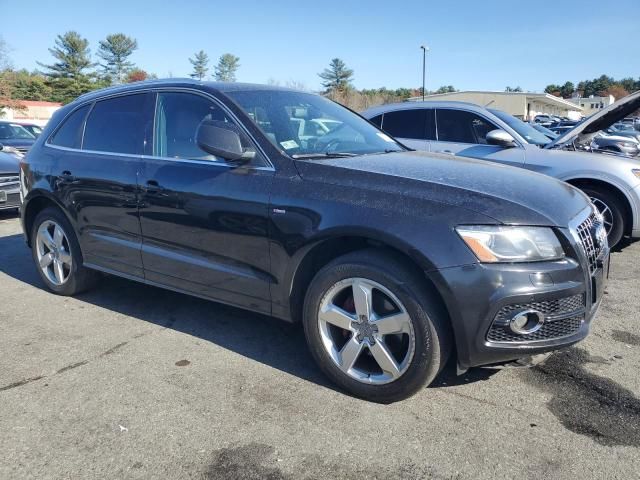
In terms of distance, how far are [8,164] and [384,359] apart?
7788 millimetres

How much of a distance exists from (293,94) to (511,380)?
8.20ft

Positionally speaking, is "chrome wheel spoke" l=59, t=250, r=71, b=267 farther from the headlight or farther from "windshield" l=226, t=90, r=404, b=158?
the headlight

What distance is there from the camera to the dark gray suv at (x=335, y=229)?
2555 mm

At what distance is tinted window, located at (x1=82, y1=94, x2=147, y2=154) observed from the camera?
156 inches

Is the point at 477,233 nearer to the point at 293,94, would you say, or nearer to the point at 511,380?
the point at 511,380

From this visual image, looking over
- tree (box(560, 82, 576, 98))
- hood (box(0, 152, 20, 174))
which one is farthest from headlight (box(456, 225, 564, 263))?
tree (box(560, 82, 576, 98))

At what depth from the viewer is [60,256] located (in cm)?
465

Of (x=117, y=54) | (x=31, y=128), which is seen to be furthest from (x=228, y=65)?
(x=31, y=128)

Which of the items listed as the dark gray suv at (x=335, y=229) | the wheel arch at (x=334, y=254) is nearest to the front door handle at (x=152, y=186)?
the dark gray suv at (x=335, y=229)

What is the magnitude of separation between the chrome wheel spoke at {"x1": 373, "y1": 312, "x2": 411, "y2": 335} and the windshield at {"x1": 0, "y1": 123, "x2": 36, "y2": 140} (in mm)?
13351

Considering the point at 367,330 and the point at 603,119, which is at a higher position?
the point at 603,119

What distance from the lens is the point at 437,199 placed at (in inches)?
104

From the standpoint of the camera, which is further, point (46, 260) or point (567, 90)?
point (567, 90)

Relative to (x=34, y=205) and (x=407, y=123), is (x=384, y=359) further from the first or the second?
(x=407, y=123)
